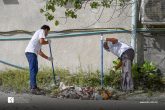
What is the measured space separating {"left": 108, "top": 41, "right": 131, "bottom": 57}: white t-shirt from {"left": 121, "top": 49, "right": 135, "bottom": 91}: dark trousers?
3.2 inches

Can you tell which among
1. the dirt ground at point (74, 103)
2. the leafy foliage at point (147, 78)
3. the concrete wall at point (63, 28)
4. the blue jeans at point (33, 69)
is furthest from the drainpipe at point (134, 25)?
the blue jeans at point (33, 69)

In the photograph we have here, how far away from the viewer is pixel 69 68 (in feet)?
47.5

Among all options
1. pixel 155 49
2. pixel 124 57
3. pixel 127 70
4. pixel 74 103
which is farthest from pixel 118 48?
pixel 74 103

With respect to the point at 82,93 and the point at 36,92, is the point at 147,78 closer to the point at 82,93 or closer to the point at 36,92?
the point at 82,93

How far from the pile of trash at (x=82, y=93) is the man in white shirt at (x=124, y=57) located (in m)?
0.59

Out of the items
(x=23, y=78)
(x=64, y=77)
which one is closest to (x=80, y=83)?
(x=64, y=77)

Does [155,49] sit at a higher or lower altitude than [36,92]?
higher

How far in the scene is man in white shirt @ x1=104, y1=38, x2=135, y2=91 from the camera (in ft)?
43.0

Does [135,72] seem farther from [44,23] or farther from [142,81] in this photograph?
[44,23]

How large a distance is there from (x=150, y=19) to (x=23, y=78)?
3272 mm

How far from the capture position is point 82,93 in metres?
12.5

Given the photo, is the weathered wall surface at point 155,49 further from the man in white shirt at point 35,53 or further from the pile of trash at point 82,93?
the man in white shirt at point 35,53

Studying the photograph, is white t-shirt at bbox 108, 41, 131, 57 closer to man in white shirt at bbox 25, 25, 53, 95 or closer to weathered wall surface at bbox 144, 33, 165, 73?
weathered wall surface at bbox 144, 33, 165, 73

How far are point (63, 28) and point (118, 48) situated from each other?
73.1 inches
